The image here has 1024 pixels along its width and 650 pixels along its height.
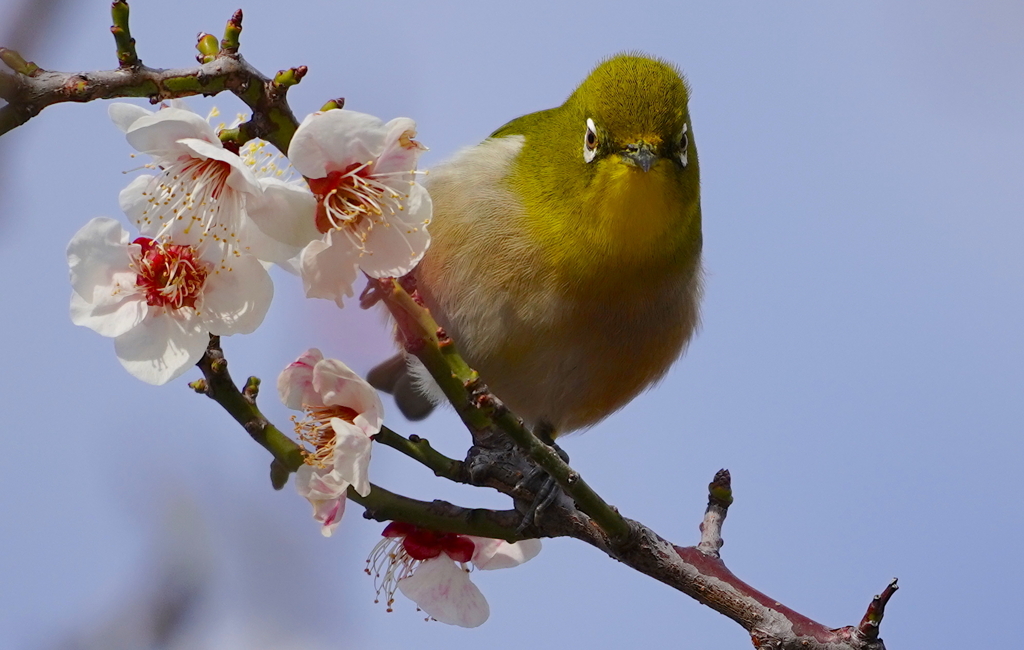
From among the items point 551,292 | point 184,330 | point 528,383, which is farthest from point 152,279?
point 528,383

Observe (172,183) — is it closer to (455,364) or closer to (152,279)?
(152,279)

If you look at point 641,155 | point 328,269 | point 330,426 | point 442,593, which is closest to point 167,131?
point 328,269

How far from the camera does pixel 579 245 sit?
396 cm

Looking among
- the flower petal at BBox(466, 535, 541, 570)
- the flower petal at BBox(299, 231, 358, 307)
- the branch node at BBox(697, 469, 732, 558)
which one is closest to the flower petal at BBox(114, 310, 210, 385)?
the flower petal at BBox(299, 231, 358, 307)

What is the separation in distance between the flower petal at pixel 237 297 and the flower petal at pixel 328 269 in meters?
0.09

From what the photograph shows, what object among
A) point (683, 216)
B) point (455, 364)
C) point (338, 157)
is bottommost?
point (455, 364)

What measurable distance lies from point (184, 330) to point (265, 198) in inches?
15.5

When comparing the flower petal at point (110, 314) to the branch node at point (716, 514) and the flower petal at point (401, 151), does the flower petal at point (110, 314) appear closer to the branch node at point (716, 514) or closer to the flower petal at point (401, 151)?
the flower petal at point (401, 151)

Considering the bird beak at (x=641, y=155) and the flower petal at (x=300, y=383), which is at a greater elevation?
the bird beak at (x=641, y=155)

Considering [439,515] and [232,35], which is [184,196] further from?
[439,515]

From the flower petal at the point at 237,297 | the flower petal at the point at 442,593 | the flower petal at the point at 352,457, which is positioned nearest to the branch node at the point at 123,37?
the flower petal at the point at 237,297

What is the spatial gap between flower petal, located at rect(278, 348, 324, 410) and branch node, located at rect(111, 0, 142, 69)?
2.60ft

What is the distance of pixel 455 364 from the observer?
2260 millimetres

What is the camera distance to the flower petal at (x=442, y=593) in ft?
9.61
